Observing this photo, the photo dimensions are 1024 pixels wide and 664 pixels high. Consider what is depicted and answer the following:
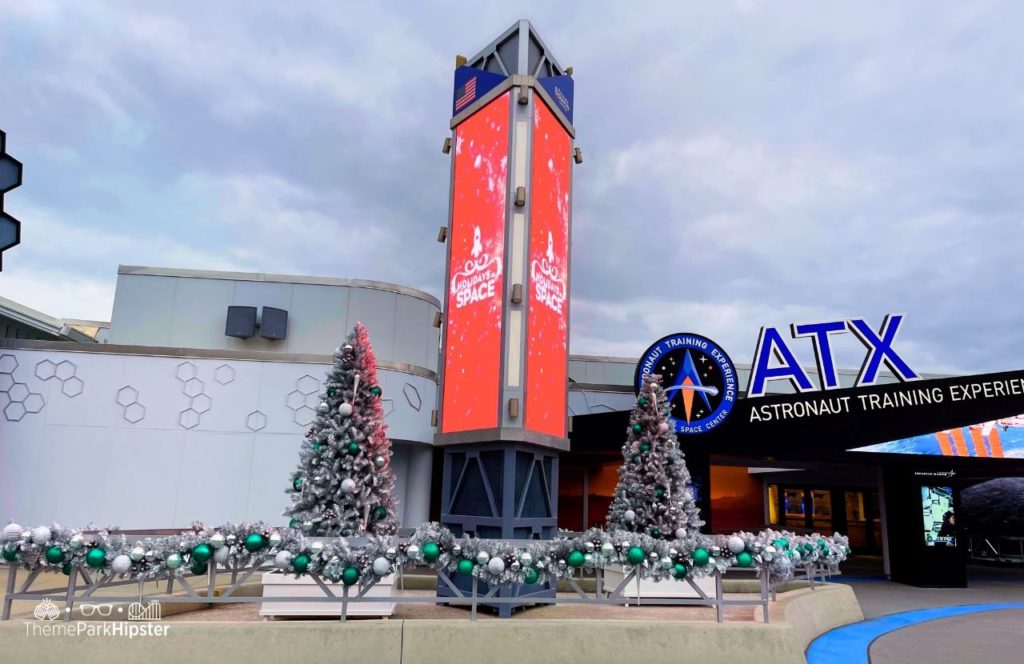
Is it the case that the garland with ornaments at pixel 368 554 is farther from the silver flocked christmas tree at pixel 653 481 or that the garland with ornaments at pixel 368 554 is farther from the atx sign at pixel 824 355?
the atx sign at pixel 824 355

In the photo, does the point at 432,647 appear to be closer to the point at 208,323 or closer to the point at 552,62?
the point at 552,62

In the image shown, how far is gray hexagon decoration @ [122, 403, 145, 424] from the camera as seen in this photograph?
53.7ft

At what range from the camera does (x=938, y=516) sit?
18.4 meters

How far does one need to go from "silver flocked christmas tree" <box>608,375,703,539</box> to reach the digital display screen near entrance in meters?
10.4

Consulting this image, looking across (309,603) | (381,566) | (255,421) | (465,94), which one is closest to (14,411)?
(255,421)

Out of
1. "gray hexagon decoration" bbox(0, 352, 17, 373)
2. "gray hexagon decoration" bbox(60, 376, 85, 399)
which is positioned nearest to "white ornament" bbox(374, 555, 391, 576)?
"gray hexagon decoration" bbox(60, 376, 85, 399)

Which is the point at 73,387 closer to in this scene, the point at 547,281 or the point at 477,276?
the point at 477,276

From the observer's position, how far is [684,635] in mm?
7164

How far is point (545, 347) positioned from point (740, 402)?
30.8ft

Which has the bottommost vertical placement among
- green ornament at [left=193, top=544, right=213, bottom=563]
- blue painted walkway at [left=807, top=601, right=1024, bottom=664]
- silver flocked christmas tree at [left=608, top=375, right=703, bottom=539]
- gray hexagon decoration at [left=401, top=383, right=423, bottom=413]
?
blue painted walkway at [left=807, top=601, right=1024, bottom=664]

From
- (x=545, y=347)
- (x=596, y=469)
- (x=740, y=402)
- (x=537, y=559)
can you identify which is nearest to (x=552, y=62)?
(x=545, y=347)

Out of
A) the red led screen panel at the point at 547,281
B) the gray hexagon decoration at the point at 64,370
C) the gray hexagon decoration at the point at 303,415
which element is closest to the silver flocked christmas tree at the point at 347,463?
the red led screen panel at the point at 547,281

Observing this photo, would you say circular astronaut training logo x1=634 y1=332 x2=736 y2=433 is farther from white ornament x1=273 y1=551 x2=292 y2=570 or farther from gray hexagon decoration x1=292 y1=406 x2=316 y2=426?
white ornament x1=273 y1=551 x2=292 y2=570

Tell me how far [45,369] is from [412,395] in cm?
879
